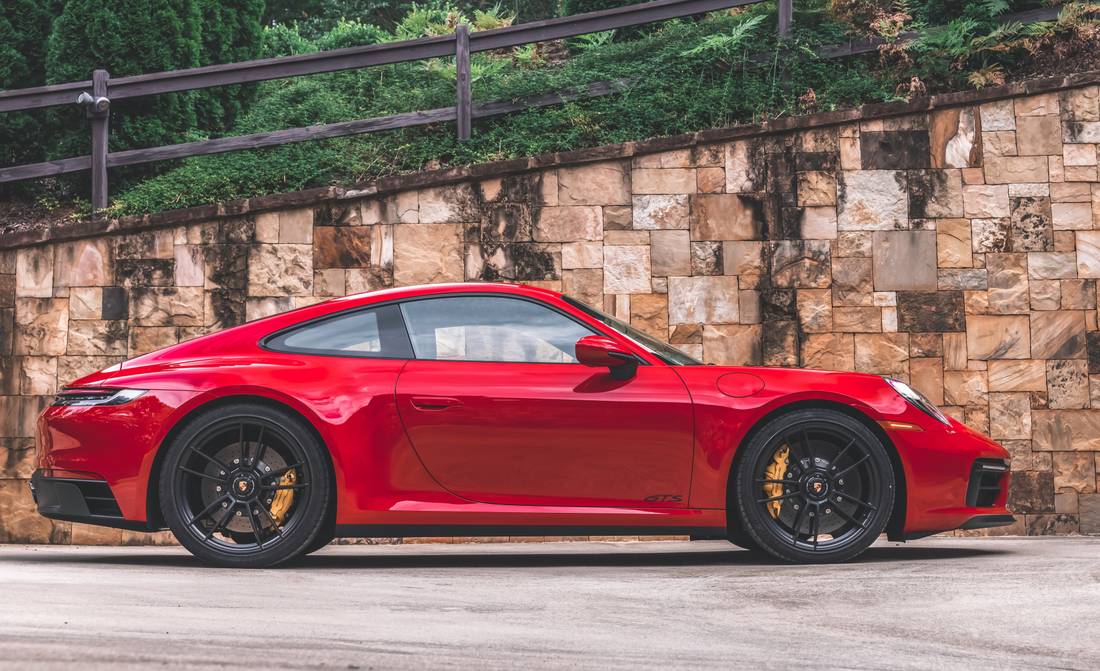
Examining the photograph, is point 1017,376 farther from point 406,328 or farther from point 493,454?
point 406,328

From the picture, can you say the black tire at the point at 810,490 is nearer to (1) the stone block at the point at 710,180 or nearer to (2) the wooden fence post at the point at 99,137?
(1) the stone block at the point at 710,180

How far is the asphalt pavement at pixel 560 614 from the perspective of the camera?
3.20 metres

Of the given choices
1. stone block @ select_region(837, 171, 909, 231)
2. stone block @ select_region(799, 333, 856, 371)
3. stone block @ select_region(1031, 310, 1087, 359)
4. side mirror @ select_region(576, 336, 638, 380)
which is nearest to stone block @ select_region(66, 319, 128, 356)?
side mirror @ select_region(576, 336, 638, 380)

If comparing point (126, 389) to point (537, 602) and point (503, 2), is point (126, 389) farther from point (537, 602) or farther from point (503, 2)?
point (503, 2)

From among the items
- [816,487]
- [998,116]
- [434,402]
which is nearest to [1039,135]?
[998,116]

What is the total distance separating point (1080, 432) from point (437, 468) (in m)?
5.28

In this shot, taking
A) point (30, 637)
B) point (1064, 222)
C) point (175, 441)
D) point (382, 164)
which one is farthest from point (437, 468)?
point (1064, 222)

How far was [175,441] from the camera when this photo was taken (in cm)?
530

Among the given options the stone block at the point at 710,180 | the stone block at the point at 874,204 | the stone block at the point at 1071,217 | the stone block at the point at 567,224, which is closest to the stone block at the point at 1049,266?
the stone block at the point at 1071,217

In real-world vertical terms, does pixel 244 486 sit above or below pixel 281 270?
below

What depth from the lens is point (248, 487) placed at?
17.2 feet

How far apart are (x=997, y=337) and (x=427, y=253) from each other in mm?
4134

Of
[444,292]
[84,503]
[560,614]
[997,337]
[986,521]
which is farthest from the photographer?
[997,337]

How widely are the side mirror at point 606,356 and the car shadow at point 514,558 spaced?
0.95 metres
